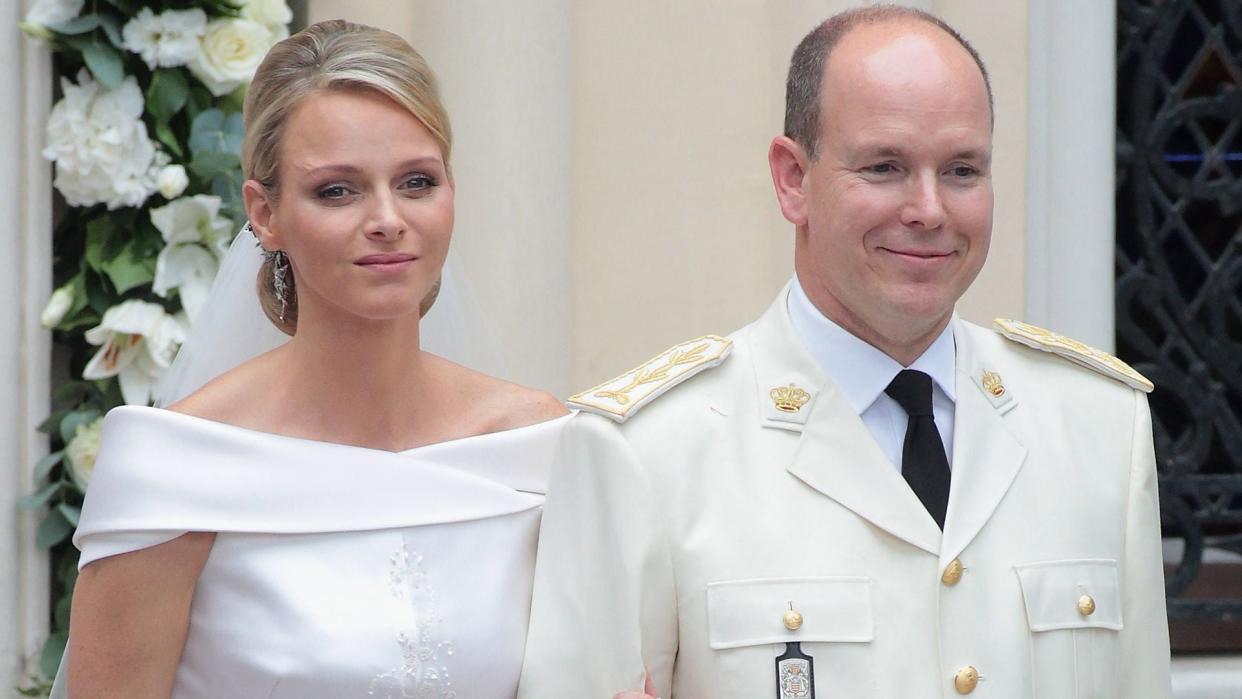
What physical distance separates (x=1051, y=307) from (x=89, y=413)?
2.41m

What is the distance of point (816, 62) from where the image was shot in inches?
94.9

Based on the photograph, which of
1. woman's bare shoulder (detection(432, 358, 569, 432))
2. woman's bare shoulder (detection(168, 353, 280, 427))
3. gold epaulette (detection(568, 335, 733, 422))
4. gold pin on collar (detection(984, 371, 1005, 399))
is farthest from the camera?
woman's bare shoulder (detection(432, 358, 569, 432))

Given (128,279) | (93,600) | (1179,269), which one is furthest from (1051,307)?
(93,600)

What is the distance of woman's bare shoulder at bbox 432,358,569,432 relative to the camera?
9.56 ft

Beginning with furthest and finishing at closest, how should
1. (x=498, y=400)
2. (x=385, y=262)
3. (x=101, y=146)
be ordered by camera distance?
(x=101, y=146) → (x=498, y=400) → (x=385, y=262)

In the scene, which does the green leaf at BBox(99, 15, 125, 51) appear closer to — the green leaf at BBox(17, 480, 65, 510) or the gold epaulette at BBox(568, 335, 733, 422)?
the green leaf at BBox(17, 480, 65, 510)

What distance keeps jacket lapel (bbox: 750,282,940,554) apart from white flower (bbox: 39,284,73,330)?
6.56 ft

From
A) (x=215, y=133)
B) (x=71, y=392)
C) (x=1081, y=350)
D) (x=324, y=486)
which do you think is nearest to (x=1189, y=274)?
(x=1081, y=350)

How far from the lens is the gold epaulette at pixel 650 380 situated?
2365 mm

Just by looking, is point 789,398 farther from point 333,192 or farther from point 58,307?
point 58,307

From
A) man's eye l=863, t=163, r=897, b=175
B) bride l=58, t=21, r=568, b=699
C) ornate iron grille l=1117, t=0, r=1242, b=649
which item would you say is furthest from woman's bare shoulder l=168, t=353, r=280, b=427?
ornate iron grille l=1117, t=0, r=1242, b=649

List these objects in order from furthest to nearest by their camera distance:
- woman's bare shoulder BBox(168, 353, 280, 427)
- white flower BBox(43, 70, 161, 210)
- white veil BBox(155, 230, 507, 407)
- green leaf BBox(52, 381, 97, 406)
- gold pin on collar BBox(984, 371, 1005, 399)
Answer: green leaf BBox(52, 381, 97, 406) < white flower BBox(43, 70, 161, 210) < white veil BBox(155, 230, 507, 407) < woman's bare shoulder BBox(168, 353, 280, 427) < gold pin on collar BBox(984, 371, 1005, 399)

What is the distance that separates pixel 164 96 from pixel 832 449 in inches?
83.5

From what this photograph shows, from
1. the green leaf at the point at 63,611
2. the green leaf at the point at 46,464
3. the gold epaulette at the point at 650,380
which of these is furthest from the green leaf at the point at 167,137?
the gold epaulette at the point at 650,380
